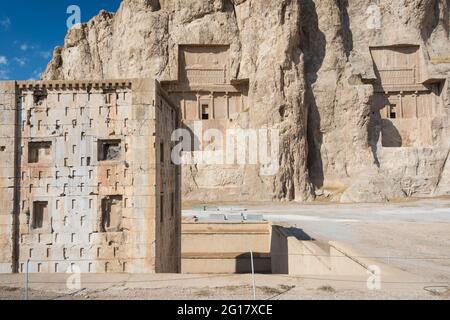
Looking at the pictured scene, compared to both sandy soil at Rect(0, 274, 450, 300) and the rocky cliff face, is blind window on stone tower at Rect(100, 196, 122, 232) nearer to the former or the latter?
sandy soil at Rect(0, 274, 450, 300)

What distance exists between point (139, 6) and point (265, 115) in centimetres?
2073

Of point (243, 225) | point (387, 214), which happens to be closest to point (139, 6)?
point (243, 225)

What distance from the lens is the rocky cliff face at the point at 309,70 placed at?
1444 inches

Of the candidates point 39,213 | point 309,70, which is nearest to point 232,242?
point 39,213

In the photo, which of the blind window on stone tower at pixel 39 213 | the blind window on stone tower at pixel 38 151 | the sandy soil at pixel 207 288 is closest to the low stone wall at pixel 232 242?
the blind window on stone tower at pixel 39 213

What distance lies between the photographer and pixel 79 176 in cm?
1138

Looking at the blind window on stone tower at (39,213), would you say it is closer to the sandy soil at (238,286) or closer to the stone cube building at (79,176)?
the stone cube building at (79,176)

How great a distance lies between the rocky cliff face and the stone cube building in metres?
25.0

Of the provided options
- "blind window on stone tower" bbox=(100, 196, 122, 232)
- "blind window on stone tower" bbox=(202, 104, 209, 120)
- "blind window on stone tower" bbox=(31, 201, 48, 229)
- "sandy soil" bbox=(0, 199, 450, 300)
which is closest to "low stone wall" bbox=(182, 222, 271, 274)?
"blind window on stone tower" bbox=(100, 196, 122, 232)

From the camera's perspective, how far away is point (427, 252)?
12.9 m

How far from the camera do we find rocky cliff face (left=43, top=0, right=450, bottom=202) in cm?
3669

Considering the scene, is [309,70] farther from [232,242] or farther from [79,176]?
[79,176]

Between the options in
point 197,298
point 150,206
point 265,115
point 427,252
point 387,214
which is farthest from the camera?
point 265,115
